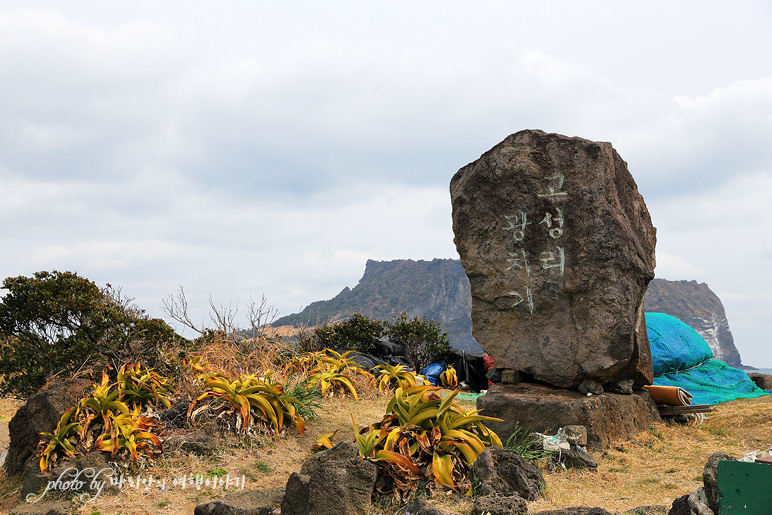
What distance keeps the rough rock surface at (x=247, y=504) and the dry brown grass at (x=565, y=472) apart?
0.51m

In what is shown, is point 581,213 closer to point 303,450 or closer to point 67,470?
point 303,450

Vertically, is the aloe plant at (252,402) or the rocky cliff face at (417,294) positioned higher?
the rocky cliff face at (417,294)

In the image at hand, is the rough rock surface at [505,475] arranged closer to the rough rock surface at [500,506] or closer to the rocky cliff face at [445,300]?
the rough rock surface at [500,506]

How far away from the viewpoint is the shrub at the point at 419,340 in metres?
11.3

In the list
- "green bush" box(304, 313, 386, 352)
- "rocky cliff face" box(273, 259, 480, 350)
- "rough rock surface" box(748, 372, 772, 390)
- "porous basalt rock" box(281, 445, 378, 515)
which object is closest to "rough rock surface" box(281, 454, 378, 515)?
"porous basalt rock" box(281, 445, 378, 515)

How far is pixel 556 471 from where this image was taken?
4.48 meters

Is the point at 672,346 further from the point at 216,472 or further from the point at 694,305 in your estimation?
the point at 694,305

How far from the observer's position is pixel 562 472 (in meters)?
4.44

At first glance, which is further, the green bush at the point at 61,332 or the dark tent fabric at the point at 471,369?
the dark tent fabric at the point at 471,369

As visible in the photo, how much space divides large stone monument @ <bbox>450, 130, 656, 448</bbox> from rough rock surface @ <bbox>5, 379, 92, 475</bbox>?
3.73 metres

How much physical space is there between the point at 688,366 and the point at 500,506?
6.90 m

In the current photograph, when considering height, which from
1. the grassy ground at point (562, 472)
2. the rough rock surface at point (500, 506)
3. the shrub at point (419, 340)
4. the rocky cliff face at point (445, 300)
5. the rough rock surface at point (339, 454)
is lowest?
the grassy ground at point (562, 472)

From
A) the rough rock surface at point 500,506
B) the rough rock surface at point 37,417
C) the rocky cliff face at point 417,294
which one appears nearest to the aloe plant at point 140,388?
the rough rock surface at point 37,417

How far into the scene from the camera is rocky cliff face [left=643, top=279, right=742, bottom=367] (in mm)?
46750
